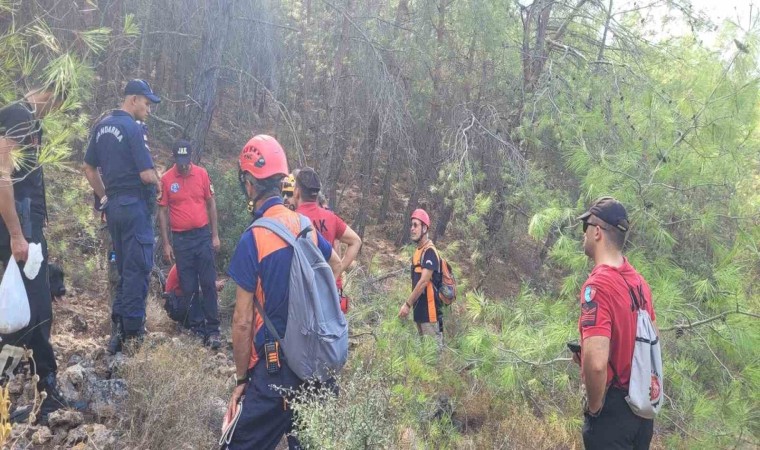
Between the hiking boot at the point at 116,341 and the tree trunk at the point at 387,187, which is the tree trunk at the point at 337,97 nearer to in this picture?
the tree trunk at the point at 387,187

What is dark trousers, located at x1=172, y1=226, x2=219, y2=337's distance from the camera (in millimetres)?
5520

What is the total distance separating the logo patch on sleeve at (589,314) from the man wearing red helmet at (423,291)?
293 centimetres

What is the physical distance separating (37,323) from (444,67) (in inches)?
327

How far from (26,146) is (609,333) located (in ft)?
8.69

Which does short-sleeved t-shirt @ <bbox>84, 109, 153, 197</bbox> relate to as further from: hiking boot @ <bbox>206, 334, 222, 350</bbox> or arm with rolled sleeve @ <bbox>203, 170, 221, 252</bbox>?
hiking boot @ <bbox>206, 334, 222, 350</bbox>

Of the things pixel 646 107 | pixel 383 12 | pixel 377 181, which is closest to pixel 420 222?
pixel 646 107

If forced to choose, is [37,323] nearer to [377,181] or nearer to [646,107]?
[646,107]

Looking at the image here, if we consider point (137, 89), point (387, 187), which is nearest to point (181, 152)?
point (137, 89)

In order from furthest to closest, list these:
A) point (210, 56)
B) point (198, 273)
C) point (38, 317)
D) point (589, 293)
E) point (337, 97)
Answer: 1. point (337, 97)
2. point (210, 56)
3. point (198, 273)
4. point (38, 317)
5. point (589, 293)

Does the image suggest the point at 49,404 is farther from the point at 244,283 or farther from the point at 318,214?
the point at 318,214

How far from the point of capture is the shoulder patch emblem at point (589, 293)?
2775 mm

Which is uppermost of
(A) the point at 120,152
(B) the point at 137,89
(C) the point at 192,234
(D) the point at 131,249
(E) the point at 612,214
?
(B) the point at 137,89

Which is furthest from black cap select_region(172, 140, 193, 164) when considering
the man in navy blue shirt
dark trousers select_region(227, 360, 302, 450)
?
dark trousers select_region(227, 360, 302, 450)

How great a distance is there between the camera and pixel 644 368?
9.14 feet
